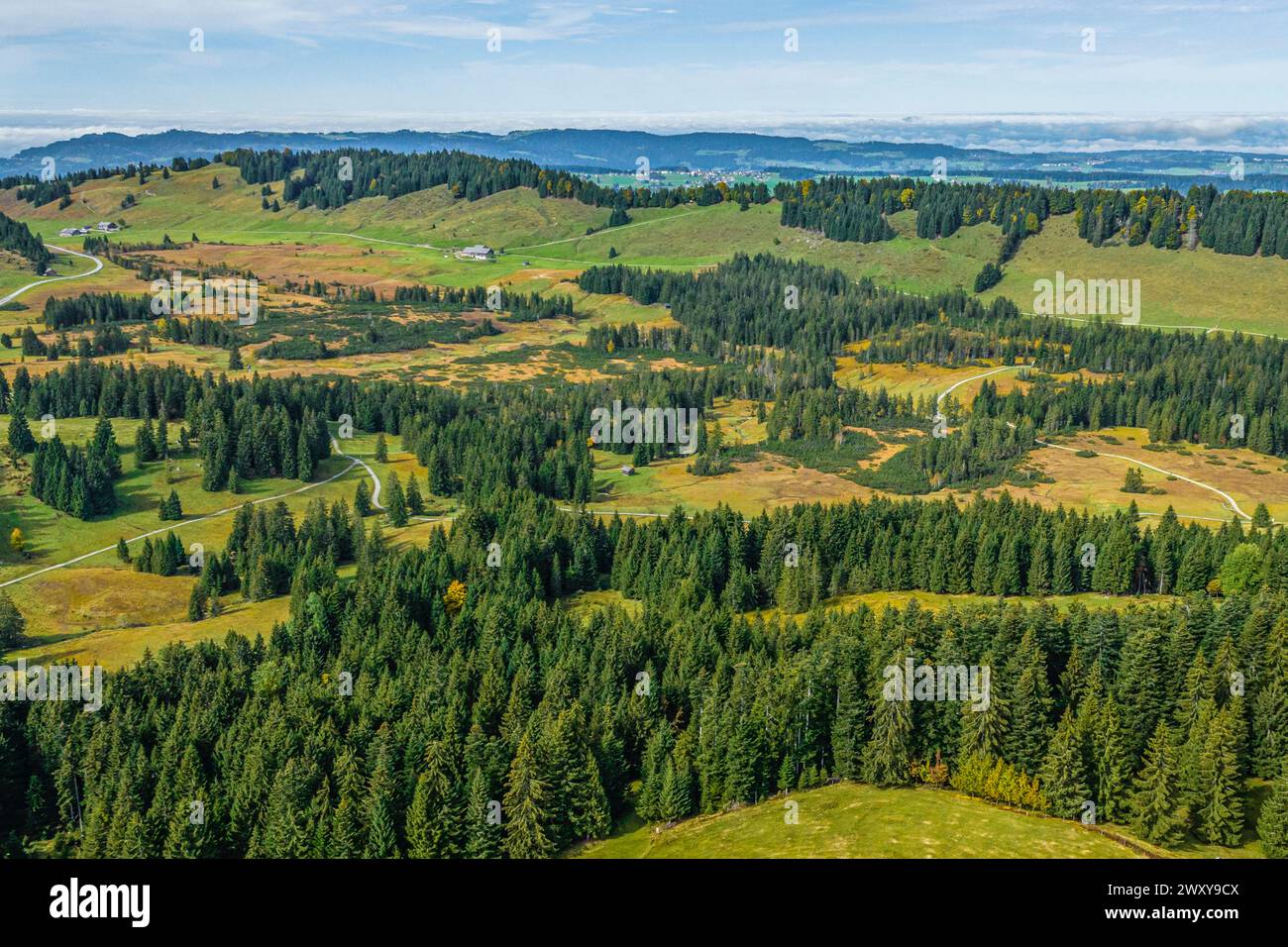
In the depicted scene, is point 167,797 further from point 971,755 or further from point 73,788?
point 971,755

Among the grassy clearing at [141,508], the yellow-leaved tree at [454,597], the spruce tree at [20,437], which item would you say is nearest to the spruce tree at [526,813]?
the yellow-leaved tree at [454,597]

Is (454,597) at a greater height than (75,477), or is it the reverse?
(75,477)

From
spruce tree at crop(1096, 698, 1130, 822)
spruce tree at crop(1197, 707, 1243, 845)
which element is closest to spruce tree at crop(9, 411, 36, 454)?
spruce tree at crop(1096, 698, 1130, 822)

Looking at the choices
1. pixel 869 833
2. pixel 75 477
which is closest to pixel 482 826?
pixel 869 833

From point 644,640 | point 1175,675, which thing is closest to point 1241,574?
point 1175,675

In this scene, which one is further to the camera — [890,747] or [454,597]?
[454,597]

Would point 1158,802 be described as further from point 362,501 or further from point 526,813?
point 362,501

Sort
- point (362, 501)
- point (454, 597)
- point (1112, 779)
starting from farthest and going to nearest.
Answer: point (362, 501), point (454, 597), point (1112, 779)

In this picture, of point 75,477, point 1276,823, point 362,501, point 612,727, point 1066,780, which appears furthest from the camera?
point 362,501

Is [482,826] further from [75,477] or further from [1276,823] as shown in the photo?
[75,477]

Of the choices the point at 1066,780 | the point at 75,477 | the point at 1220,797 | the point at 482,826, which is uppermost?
the point at 75,477

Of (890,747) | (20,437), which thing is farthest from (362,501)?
(890,747)

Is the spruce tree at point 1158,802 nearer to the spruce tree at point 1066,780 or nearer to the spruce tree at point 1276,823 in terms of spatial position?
the spruce tree at point 1066,780
